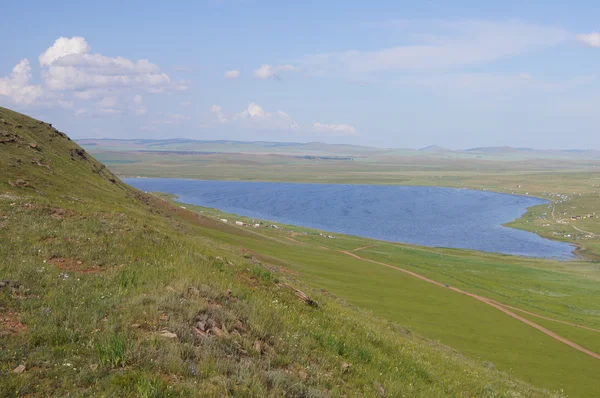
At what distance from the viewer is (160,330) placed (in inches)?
361

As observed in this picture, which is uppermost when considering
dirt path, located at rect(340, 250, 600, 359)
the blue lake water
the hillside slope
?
the hillside slope

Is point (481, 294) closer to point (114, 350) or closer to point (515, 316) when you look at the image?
point (515, 316)

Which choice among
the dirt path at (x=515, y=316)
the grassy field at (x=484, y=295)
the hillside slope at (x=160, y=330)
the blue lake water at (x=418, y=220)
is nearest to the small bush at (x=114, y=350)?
the hillside slope at (x=160, y=330)

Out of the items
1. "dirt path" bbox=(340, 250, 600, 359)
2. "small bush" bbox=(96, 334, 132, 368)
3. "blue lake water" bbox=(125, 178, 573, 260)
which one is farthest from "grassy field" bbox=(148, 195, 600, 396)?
"small bush" bbox=(96, 334, 132, 368)

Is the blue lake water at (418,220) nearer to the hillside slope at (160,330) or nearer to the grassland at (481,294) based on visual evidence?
the grassland at (481,294)

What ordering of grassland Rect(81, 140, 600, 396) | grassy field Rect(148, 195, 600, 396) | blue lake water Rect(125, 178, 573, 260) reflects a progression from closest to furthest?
grassy field Rect(148, 195, 600, 396), grassland Rect(81, 140, 600, 396), blue lake water Rect(125, 178, 573, 260)

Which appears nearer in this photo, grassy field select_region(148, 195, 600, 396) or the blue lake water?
grassy field select_region(148, 195, 600, 396)

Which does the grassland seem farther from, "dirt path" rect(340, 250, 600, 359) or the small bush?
the small bush

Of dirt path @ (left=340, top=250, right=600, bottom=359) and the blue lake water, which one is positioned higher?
dirt path @ (left=340, top=250, right=600, bottom=359)

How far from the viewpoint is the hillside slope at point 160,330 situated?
768 centimetres

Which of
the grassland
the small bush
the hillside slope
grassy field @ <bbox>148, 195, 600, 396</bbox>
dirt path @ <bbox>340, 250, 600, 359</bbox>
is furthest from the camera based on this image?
dirt path @ <bbox>340, 250, 600, 359</bbox>

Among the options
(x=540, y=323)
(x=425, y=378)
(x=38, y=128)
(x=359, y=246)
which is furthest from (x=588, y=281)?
(x=38, y=128)

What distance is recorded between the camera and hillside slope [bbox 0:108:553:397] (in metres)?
7.68

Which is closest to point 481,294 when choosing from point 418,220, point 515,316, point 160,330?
point 515,316
